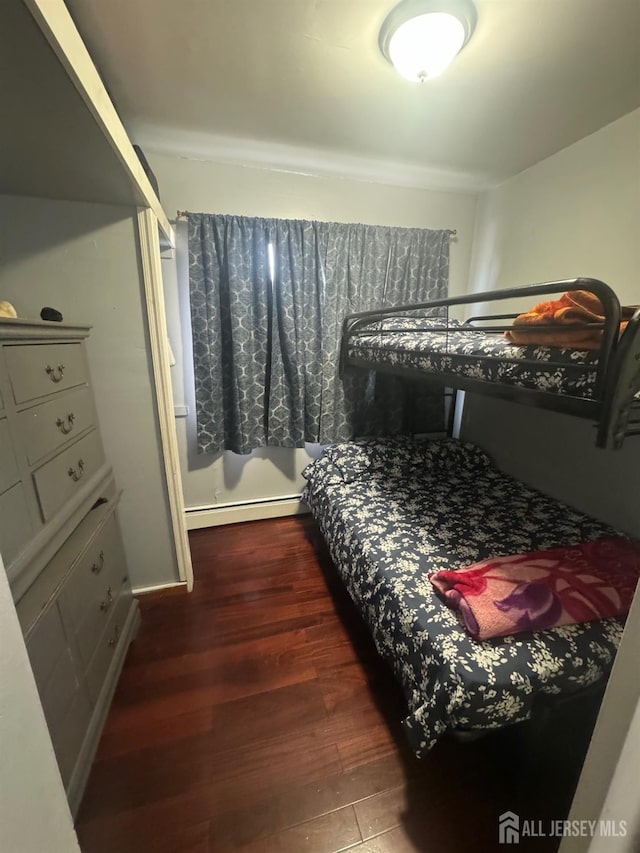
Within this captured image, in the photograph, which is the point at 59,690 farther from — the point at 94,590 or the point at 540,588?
the point at 540,588

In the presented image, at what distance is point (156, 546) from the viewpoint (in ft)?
5.75

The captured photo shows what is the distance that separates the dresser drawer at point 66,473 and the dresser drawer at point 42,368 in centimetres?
21

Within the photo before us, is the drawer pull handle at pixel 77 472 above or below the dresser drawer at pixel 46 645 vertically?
above

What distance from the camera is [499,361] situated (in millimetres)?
1218

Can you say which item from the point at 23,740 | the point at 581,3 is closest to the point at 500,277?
the point at 581,3

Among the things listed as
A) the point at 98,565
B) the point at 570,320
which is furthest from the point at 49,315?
the point at 570,320

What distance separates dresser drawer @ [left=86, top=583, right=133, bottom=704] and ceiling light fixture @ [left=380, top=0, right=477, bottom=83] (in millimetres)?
2339

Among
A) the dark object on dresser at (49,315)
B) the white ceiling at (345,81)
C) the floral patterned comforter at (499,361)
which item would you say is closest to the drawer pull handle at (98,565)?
the dark object on dresser at (49,315)

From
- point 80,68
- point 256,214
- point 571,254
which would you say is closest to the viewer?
point 80,68

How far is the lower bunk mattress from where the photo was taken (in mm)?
938

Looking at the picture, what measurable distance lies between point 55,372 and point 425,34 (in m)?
1.65

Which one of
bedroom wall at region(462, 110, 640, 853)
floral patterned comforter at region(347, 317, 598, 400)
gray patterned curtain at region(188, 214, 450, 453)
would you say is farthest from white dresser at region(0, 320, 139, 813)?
bedroom wall at region(462, 110, 640, 853)

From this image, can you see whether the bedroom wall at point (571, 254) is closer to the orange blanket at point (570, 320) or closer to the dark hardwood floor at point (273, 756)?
the orange blanket at point (570, 320)

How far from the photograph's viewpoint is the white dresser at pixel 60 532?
2.84ft
